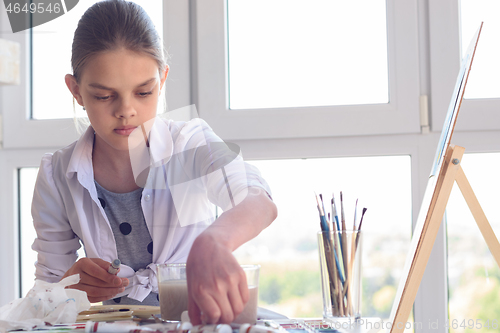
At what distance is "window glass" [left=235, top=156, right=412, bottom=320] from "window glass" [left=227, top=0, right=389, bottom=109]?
8.1 inches

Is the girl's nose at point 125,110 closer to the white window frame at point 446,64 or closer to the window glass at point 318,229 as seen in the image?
the window glass at point 318,229

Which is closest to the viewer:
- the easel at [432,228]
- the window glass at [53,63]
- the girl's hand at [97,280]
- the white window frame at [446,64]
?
the girl's hand at [97,280]

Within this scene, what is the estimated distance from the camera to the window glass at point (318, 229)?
1387 millimetres

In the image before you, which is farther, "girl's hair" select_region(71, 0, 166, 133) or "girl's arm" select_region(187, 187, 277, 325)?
"girl's hair" select_region(71, 0, 166, 133)

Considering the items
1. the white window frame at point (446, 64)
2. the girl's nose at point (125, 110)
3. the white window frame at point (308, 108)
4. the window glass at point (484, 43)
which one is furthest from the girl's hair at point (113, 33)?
the window glass at point (484, 43)

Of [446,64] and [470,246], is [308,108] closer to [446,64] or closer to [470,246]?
[446,64]

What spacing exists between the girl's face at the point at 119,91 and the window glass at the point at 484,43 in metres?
0.94

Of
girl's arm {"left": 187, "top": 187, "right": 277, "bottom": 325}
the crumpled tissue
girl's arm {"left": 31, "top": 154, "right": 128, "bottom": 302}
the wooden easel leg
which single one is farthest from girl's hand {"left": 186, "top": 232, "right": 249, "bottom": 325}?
the wooden easel leg

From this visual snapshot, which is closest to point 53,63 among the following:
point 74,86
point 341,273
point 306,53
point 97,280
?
point 74,86

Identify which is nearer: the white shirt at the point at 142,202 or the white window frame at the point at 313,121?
the white shirt at the point at 142,202

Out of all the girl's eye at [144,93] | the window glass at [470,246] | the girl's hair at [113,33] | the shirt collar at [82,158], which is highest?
the girl's hair at [113,33]

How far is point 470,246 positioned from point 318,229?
1.46 ft

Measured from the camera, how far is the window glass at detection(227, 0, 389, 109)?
1.41 meters

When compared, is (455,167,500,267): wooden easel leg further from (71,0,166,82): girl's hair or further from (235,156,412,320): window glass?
(71,0,166,82): girl's hair
